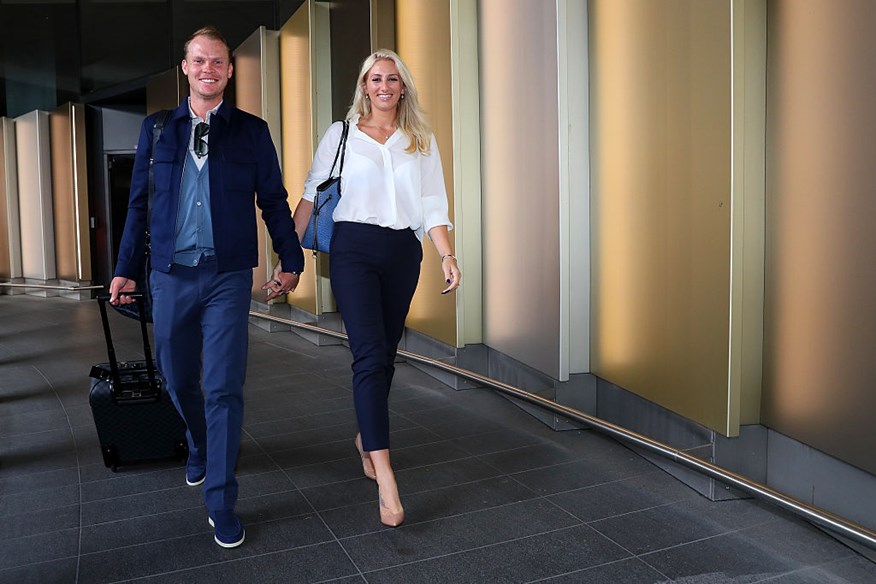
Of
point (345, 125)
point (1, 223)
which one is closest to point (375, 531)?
point (345, 125)

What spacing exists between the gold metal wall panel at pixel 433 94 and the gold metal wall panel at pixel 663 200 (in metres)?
1.51

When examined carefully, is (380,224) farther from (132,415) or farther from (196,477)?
(132,415)

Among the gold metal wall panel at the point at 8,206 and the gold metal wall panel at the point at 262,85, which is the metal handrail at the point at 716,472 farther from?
the gold metal wall panel at the point at 8,206

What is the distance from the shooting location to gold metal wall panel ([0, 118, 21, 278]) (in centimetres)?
1592

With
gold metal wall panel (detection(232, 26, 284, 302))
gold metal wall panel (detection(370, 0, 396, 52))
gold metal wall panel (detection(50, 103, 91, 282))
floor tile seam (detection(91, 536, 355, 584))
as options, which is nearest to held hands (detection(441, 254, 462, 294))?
floor tile seam (detection(91, 536, 355, 584))

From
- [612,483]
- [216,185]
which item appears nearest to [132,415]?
[216,185]

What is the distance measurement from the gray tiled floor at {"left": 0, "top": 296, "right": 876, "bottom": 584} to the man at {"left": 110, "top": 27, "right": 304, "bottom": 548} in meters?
0.29

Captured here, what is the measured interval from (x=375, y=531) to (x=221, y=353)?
0.85 m

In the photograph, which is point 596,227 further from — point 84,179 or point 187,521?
point 84,179

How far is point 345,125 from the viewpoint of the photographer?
337 cm

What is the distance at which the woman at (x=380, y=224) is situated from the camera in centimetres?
315

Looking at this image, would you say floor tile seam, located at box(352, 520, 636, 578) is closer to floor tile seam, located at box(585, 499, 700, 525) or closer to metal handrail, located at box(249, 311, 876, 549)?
floor tile seam, located at box(585, 499, 700, 525)

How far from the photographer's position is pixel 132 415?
379 centimetres

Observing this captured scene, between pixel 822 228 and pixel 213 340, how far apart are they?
2.20 m
